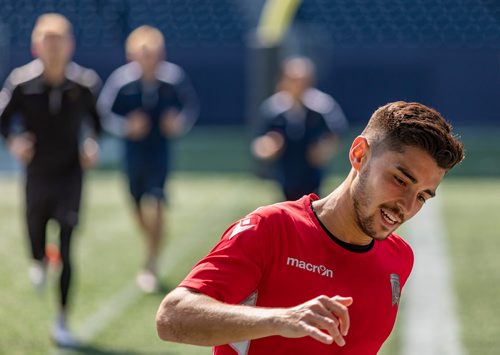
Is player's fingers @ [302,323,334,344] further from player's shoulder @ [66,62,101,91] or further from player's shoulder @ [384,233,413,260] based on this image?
player's shoulder @ [66,62,101,91]

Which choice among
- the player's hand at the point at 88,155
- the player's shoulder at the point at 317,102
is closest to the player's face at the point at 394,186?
the player's hand at the point at 88,155

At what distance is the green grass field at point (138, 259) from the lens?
24.0 feet

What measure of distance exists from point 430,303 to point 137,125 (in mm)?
3072

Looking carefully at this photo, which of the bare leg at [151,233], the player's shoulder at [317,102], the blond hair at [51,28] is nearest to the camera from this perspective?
the blond hair at [51,28]

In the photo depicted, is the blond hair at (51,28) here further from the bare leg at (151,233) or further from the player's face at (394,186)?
the player's face at (394,186)

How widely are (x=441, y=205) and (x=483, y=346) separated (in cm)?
753

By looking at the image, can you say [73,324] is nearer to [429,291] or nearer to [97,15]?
[429,291]

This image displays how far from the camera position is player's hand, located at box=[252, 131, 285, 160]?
948cm

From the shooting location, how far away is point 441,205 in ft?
47.8

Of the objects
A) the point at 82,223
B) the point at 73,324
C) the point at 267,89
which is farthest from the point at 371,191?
the point at 267,89

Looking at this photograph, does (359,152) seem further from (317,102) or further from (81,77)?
(317,102)

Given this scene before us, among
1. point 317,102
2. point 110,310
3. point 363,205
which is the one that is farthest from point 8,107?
point 363,205

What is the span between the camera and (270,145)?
31.3ft

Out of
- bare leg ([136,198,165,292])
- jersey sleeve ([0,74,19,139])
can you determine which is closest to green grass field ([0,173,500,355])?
bare leg ([136,198,165,292])
